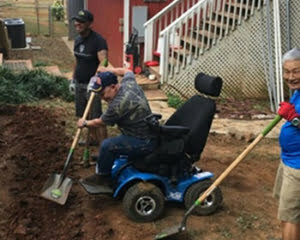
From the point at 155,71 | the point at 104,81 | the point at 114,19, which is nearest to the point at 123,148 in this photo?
the point at 104,81

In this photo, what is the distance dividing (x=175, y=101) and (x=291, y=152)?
5534 mm

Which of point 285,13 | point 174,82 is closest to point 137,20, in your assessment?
point 174,82

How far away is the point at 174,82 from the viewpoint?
9531 mm

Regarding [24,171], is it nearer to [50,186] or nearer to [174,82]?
[50,186]

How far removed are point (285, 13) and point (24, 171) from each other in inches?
259

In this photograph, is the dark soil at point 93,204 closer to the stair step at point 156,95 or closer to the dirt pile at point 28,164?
the dirt pile at point 28,164

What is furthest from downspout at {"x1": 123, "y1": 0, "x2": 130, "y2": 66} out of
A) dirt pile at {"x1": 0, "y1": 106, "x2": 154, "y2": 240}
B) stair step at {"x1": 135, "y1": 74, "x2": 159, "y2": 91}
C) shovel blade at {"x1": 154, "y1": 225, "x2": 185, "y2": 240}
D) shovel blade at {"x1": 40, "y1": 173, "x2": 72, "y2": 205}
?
shovel blade at {"x1": 154, "y1": 225, "x2": 185, "y2": 240}

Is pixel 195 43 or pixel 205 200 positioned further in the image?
pixel 195 43

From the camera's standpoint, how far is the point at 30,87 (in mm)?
8875

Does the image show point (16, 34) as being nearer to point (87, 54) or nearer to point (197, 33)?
point (197, 33)

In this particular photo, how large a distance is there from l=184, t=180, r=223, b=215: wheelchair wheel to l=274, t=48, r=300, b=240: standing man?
1.09 metres

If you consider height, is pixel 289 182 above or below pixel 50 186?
above

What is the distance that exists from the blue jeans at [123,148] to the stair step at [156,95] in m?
4.50

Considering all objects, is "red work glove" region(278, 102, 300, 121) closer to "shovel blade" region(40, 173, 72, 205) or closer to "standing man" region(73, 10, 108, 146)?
"shovel blade" region(40, 173, 72, 205)
